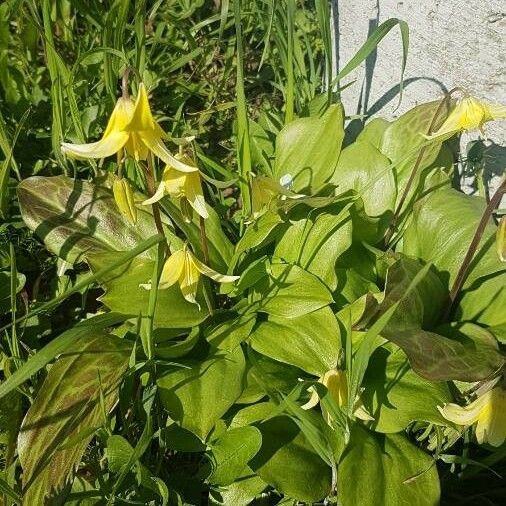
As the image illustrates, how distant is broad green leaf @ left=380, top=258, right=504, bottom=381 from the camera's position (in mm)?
1448

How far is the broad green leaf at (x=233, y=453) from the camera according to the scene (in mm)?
1512

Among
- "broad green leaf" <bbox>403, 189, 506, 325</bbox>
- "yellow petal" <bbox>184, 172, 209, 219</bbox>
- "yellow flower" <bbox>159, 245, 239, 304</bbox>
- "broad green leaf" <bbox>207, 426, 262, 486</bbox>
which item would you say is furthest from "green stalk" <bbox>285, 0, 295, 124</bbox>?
"broad green leaf" <bbox>207, 426, 262, 486</bbox>

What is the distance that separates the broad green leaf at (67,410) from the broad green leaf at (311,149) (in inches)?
28.4

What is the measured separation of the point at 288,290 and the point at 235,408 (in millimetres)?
323

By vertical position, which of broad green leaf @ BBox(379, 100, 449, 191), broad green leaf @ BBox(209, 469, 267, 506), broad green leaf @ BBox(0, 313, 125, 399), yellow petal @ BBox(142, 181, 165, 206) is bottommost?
broad green leaf @ BBox(209, 469, 267, 506)

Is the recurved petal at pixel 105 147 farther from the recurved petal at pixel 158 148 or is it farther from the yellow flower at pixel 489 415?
the yellow flower at pixel 489 415

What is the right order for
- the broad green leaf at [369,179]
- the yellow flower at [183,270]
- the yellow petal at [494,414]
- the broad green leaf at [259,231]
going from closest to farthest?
the yellow petal at [494,414] → the yellow flower at [183,270] → the broad green leaf at [259,231] → the broad green leaf at [369,179]

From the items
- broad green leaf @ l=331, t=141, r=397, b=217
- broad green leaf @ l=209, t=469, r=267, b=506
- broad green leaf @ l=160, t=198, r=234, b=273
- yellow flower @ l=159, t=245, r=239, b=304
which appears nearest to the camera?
yellow flower @ l=159, t=245, r=239, b=304

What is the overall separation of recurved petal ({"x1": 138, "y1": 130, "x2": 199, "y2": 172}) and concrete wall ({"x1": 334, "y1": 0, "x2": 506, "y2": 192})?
1072mm

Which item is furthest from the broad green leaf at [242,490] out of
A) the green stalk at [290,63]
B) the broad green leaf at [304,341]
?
the green stalk at [290,63]

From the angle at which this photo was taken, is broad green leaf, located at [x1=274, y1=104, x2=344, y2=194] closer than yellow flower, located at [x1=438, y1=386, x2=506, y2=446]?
No

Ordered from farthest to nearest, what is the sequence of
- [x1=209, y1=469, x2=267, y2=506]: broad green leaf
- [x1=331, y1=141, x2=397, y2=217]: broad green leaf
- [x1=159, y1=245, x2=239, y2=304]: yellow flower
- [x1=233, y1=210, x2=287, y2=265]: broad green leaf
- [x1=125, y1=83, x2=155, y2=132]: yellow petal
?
[x1=331, y1=141, x2=397, y2=217]: broad green leaf → [x1=233, y1=210, x2=287, y2=265]: broad green leaf → [x1=209, y1=469, x2=267, y2=506]: broad green leaf → [x1=159, y1=245, x2=239, y2=304]: yellow flower → [x1=125, y1=83, x2=155, y2=132]: yellow petal

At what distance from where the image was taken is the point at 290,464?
5.24 ft

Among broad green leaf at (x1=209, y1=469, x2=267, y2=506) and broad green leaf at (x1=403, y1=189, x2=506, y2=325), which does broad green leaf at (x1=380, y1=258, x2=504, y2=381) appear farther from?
broad green leaf at (x1=209, y1=469, x2=267, y2=506)
